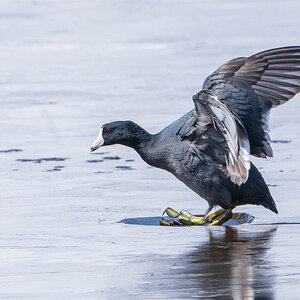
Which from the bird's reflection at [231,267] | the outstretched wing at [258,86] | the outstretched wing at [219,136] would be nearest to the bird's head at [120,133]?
the outstretched wing at [219,136]

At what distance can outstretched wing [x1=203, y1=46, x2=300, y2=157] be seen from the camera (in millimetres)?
8898

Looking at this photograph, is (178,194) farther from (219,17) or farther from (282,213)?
(219,17)

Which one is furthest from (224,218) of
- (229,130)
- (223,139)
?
(229,130)

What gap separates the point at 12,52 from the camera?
18078 mm

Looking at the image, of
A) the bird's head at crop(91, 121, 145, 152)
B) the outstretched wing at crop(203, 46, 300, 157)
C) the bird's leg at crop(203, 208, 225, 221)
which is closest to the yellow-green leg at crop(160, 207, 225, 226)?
the bird's leg at crop(203, 208, 225, 221)

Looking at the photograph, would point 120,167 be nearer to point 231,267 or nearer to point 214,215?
point 214,215

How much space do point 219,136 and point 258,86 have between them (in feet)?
2.97

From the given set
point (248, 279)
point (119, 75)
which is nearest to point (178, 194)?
point (248, 279)

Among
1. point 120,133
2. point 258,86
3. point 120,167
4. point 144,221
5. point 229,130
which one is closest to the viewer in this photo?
point 229,130

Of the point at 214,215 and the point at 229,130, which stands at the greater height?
the point at 229,130

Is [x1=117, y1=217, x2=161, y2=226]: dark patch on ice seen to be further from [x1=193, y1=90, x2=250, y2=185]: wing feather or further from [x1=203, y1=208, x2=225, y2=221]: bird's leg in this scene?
[x1=193, y1=90, x2=250, y2=185]: wing feather

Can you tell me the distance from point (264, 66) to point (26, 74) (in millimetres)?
7026

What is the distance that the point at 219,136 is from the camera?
8.62 m

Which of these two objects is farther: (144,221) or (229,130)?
(144,221)
